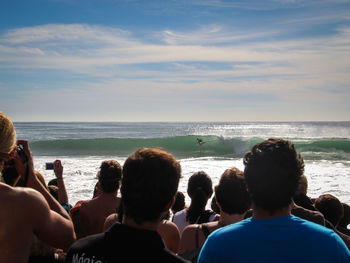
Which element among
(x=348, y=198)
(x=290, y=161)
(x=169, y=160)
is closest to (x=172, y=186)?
(x=169, y=160)

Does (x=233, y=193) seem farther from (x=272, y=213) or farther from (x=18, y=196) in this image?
(x=18, y=196)

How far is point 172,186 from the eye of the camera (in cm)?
140

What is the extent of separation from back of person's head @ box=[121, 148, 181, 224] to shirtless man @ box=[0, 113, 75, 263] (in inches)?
16.1

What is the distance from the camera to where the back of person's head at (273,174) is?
4.95 ft

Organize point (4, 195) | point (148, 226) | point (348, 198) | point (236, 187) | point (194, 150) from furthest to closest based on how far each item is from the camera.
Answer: point (194, 150) < point (348, 198) < point (236, 187) < point (4, 195) < point (148, 226)

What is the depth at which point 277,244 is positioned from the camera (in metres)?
1.41

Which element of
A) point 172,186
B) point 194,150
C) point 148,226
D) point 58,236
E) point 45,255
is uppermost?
point 172,186

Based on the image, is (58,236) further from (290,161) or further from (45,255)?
(290,161)

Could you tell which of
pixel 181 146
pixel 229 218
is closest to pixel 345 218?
pixel 229 218

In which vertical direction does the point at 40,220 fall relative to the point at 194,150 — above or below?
above

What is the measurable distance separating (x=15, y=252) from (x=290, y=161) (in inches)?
47.9

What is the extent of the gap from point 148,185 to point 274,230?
53 centimetres

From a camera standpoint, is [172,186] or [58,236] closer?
[172,186]

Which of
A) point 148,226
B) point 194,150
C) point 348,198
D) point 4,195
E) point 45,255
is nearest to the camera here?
point 148,226
